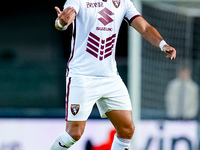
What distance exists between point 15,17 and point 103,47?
428 inches

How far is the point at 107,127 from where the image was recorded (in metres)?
7.62

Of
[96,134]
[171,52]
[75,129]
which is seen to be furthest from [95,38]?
[96,134]

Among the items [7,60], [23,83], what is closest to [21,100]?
[23,83]

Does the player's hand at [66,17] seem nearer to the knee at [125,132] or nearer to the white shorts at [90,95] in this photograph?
the white shorts at [90,95]

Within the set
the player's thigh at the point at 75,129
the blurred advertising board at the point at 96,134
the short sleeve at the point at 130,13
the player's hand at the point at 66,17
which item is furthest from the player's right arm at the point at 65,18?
the blurred advertising board at the point at 96,134

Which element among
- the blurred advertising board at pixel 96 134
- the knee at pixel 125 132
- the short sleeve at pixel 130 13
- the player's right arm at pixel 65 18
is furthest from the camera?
the blurred advertising board at pixel 96 134

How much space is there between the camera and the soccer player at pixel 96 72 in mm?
4938

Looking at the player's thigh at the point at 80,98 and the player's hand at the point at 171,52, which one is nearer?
the player's hand at the point at 171,52

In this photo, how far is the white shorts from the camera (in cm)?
496

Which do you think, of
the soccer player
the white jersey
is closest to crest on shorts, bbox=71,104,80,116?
the soccer player

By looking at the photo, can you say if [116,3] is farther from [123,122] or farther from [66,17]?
[123,122]

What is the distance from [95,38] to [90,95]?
1.63 ft

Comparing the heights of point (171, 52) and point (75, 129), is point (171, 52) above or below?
above

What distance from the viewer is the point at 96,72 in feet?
16.4
